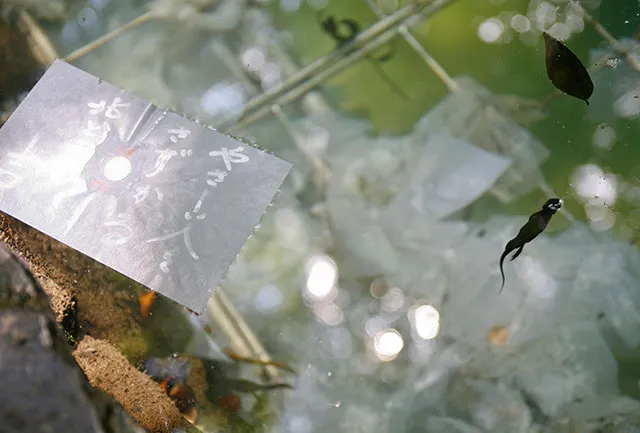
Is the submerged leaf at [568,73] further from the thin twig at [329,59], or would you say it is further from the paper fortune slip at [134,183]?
the paper fortune slip at [134,183]

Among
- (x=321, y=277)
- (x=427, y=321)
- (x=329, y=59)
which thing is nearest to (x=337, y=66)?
(x=329, y=59)

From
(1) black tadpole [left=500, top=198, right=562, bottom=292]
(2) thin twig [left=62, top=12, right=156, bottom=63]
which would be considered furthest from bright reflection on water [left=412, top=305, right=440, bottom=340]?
(2) thin twig [left=62, top=12, right=156, bottom=63]

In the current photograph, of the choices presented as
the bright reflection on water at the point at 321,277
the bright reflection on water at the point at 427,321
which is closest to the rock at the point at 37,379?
the bright reflection on water at the point at 321,277

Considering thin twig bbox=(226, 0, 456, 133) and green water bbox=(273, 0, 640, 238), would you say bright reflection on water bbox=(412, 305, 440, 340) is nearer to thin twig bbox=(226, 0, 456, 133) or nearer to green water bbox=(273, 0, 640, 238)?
green water bbox=(273, 0, 640, 238)

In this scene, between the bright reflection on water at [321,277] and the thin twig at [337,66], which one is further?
the thin twig at [337,66]

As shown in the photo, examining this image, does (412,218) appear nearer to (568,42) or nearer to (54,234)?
(568,42)

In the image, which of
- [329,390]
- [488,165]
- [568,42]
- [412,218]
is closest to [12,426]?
[329,390]
